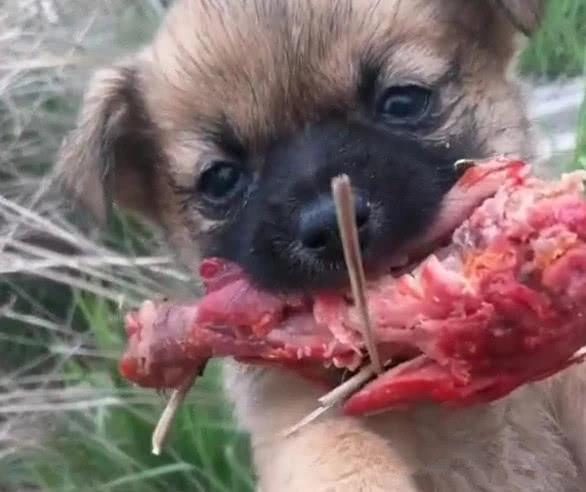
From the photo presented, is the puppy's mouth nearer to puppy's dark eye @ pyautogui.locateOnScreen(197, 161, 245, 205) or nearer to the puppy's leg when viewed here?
the puppy's leg

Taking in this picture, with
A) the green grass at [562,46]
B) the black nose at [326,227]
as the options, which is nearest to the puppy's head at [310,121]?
the black nose at [326,227]

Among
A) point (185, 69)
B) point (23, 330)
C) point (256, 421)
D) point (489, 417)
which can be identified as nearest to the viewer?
point (489, 417)

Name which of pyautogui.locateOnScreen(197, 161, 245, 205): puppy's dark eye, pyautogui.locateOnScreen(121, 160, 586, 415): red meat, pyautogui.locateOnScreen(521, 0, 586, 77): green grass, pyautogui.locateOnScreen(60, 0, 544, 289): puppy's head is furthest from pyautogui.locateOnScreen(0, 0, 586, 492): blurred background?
pyautogui.locateOnScreen(121, 160, 586, 415): red meat

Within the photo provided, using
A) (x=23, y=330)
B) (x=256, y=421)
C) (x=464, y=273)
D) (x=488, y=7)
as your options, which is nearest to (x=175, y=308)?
(x=256, y=421)

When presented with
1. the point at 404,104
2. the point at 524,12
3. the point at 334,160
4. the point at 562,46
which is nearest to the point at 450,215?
the point at 334,160

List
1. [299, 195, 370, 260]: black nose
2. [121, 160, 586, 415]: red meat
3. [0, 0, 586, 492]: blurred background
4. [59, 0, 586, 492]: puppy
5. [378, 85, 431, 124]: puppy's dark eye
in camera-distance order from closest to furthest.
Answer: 1. [121, 160, 586, 415]: red meat
2. [299, 195, 370, 260]: black nose
3. [59, 0, 586, 492]: puppy
4. [378, 85, 431, 124]: puppy's dark eye
5. [0, 0, 586, 492]: blurred background

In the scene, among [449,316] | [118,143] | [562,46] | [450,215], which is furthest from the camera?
[562,46]

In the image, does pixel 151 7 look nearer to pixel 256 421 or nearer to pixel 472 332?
pixel 256 421

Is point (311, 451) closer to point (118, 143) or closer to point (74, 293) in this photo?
point (118, 143)
